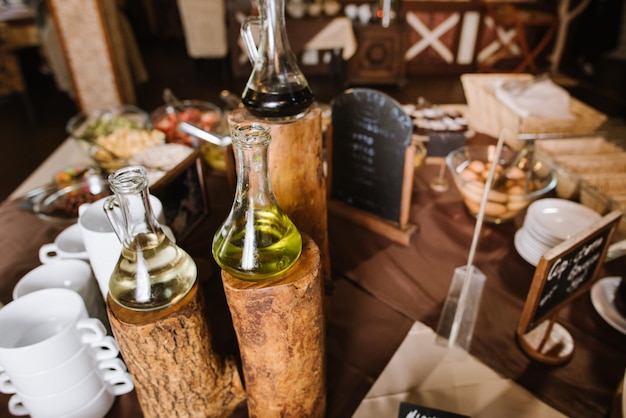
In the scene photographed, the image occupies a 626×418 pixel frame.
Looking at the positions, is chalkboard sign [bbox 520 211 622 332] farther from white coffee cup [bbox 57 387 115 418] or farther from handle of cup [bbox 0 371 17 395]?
handle of cup [bbox 0 371 17 395]

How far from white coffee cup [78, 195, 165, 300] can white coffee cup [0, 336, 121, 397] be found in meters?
0.10

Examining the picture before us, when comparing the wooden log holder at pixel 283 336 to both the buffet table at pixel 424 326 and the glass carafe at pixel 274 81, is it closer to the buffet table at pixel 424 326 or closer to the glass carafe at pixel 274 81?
the buffet table at pixel 424 326

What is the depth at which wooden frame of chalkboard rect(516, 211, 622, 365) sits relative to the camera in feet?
2.39

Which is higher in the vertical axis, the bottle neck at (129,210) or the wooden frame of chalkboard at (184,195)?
the bottle neck at (129,210)

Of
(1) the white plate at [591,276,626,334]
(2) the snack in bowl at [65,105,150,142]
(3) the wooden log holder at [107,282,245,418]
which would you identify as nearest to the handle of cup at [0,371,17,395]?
(3) the wooden log holder at [107,282,245,418]

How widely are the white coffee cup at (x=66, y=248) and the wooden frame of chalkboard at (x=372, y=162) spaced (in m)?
0.65

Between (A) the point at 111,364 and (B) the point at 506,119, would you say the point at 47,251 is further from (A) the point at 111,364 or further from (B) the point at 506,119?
(B) the point at 506,119

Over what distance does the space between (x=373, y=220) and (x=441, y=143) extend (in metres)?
0.37

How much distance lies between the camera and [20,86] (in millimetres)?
3650

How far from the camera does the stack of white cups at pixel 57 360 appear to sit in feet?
2.15

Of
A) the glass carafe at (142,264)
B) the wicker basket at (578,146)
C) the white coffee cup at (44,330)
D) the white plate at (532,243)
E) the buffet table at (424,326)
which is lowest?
the buffet table at (424,326)

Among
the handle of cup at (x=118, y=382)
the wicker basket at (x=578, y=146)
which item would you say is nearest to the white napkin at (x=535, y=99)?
the wicker basket at (x=578, y=146)

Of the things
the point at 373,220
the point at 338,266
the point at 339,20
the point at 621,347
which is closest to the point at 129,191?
the point at 338,266

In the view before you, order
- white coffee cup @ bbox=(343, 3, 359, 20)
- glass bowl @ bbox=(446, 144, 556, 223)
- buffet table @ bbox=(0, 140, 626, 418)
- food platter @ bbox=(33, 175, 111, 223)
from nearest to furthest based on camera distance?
buffet table @ bbox=(0, 140, 626, 418)
glass bowl @ bbox=(446, 144, 556, 223)
food platter @ bbox=(33, 175, 111, 223)
white coffee cup @ bbox=(343, 3, 359, 20)
